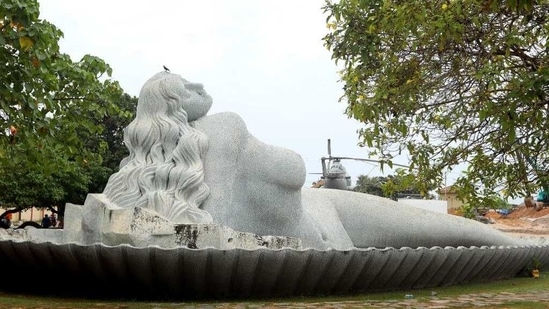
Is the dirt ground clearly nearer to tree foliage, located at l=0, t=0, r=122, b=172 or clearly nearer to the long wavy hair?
tree foliage, located at l=0, t=0, r=122, b=172

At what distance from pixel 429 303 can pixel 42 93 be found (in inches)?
208

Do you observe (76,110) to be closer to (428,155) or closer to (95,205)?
(95,205)

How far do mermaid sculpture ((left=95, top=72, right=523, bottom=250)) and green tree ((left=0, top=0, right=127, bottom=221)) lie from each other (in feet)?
4.29

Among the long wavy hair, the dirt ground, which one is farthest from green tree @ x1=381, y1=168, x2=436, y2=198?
the dirt ground

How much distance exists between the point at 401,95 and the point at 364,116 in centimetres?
63

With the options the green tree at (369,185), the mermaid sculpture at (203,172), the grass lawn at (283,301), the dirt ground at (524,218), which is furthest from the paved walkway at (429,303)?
the green tree at (369,185)

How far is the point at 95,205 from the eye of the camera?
22.6ft

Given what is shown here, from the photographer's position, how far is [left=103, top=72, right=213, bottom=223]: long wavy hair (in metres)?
6.79

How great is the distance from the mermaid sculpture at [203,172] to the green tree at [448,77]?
2451 millimetres

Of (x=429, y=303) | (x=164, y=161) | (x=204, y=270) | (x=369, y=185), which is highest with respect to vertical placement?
(x=369, y=185)

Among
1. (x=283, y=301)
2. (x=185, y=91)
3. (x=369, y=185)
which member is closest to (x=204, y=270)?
(x=283, y=301)

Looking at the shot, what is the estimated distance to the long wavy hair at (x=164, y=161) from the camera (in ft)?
22.3

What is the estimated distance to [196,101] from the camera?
7.86 meters

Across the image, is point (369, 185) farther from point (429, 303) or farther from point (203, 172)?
point (429, 303)
